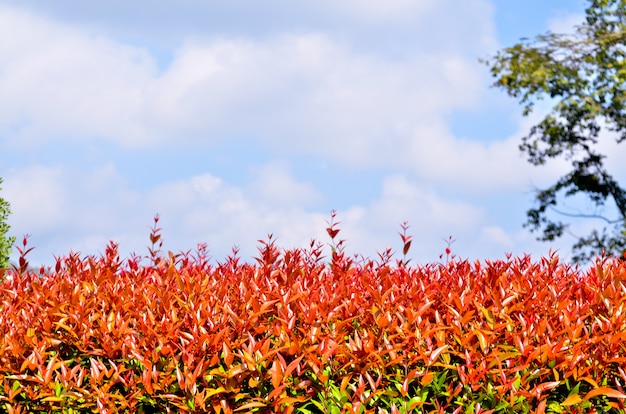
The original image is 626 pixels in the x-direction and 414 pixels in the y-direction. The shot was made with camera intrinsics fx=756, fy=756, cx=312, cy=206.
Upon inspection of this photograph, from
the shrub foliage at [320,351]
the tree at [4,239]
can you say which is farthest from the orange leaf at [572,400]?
the tree at [4,239]

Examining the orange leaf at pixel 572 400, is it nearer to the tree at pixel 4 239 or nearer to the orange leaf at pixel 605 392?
the orange leaf at pixel 605 392

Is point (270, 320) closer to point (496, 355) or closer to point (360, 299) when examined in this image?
point (360, 299)

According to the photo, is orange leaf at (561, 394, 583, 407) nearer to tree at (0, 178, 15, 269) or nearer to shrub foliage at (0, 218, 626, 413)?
shrub foliage at (0, 218, 626, 413)

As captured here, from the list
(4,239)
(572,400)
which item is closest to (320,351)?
(572,400)

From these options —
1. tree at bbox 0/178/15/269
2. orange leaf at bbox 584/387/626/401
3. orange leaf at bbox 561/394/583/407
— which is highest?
tree at bbox 0/178/15/269

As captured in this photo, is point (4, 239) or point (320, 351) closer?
point (320, 351)

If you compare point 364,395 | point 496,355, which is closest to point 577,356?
point 496,355

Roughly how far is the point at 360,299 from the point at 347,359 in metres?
0.54

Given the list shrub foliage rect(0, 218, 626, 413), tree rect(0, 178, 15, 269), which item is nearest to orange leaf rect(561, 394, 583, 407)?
shrub foliage rect(0, 218, 626, 413)

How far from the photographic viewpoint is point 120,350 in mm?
3924

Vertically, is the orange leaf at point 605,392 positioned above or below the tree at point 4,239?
below

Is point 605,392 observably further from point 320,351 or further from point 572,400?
point 320,351

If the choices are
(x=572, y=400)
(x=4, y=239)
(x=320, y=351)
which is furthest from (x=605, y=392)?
(x=4, y=239)

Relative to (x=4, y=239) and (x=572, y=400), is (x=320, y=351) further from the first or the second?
(x=4, y=239)
